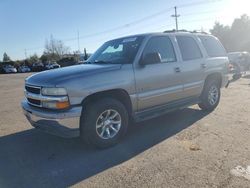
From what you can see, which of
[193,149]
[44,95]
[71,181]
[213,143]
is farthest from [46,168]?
[213,143]

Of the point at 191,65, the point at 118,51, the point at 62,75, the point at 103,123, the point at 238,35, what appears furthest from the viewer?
the point at 238,35

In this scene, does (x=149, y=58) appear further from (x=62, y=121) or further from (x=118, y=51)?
(x=62, y=121)

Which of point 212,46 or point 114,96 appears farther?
point 212,46

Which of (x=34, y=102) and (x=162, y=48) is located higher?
(x=162, y=48)

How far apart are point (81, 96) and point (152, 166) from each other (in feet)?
5.07

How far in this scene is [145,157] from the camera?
4.84 meters

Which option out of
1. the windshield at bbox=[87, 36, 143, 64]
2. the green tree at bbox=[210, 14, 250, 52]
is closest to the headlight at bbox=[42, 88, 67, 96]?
the windshield at bbox=[87, 36, 143, 64]

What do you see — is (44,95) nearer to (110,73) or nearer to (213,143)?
(110,73)

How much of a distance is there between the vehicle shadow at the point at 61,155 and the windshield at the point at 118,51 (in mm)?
1523

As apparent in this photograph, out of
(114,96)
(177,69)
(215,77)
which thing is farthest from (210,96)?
(114,96)

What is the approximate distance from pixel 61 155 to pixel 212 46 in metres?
4.99

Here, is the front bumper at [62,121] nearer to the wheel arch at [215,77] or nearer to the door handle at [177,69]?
the door handle at [177,69]

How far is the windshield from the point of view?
19.3ft

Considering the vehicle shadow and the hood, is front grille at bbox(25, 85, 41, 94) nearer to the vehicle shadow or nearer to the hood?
the hood
